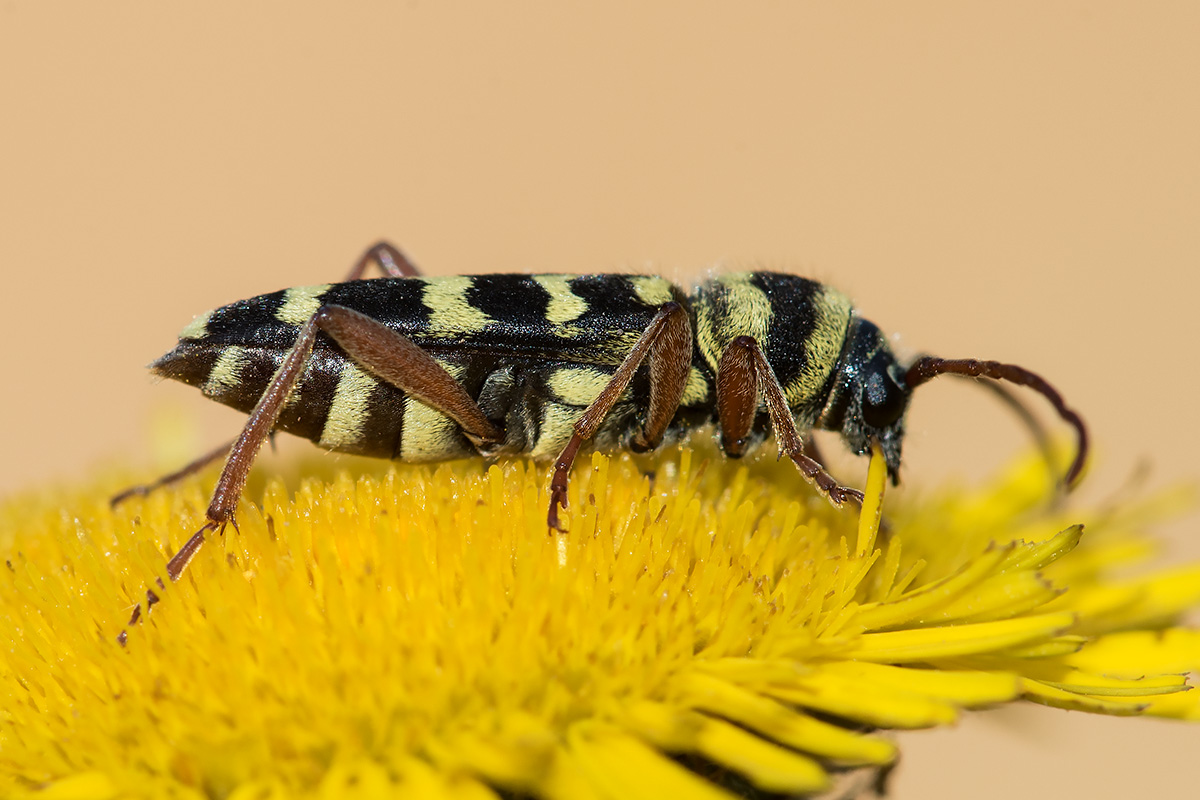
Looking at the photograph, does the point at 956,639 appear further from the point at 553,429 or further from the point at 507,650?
the point at 553,429

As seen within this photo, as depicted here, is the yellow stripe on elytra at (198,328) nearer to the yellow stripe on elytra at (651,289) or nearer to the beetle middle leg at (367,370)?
the beetle middle leg at (367,370)

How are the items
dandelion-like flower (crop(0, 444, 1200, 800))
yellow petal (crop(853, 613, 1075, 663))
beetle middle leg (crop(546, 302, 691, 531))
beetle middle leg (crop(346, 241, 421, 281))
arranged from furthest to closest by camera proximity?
beetle middle leg (crop(346, 241, 421, 281))
beetle middle leg (crop(546, 302, 691, 531))
yellow petal (crop(853, 613, 1075, 663))
dandelion-like flower (crop(0, 444, 1200, 800))

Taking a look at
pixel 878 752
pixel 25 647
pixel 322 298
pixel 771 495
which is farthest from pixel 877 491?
pixel 25 647

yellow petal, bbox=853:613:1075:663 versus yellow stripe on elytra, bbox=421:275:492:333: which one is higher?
yellow stripe on elytra, bbox=421:275:492:333

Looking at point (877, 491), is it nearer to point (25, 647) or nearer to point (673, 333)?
point (673, 333)

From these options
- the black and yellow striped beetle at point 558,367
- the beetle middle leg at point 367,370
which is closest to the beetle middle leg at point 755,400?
the black and yellow striped beetle at point 558,367

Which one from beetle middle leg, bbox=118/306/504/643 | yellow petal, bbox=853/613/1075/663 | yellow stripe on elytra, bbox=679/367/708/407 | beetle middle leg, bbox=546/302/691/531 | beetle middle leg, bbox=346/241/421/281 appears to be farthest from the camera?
beetle middle leg, bbox=346/241/421/281

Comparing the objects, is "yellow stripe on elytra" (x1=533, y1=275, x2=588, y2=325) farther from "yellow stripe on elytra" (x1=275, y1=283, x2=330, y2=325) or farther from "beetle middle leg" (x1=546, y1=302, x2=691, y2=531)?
"yellow stripe on elytra" (x1=275, y1=283, x2=330, y2=325)

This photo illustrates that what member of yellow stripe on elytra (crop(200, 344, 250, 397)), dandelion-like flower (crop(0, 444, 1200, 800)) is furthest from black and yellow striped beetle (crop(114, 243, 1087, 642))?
dandelion-like flower (crop(0, 444, 1200, 800))
